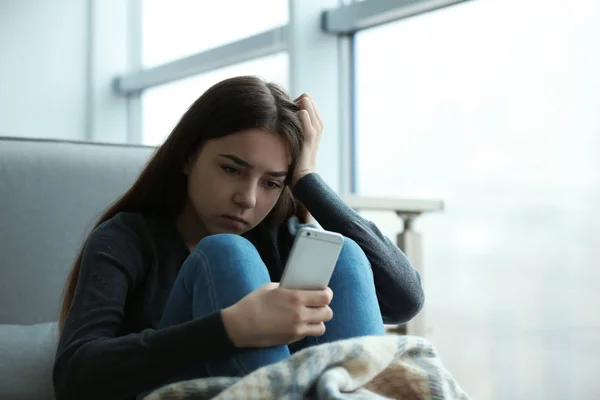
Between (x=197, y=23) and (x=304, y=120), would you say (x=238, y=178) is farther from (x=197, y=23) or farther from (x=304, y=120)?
(x=197, y=23)

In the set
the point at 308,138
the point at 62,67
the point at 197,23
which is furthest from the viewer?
the point at 62,67

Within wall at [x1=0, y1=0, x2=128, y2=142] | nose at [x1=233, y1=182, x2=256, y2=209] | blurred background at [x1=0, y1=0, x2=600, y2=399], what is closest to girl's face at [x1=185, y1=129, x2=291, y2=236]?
Answer: nose at [x1=233, y1=182, x2=256, y2=209]

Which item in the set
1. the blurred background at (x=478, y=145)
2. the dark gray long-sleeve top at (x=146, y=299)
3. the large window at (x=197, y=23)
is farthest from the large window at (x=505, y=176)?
the dark gray long-sleeve top at (x=146, y=299)

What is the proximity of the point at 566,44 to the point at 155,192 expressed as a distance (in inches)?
51.0

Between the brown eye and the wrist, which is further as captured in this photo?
the brown eye

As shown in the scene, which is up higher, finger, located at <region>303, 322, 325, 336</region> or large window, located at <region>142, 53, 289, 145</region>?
large window, located at <region>142, 53, 289, 145</region>

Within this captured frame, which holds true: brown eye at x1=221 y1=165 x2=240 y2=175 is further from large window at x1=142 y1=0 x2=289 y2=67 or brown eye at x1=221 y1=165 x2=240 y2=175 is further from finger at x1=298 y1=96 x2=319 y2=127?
large window at x1=142 y1=0 x2=289 y2=67

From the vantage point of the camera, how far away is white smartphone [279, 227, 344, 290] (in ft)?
2.62

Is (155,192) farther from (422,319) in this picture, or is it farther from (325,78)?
(325,78)

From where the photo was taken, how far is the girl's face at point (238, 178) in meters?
1.06

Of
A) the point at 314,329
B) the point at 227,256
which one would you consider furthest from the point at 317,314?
the point at 227,256

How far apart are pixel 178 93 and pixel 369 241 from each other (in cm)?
239

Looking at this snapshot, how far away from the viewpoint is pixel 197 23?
3.33 meters

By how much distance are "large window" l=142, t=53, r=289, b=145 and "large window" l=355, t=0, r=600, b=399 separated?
477 mm
